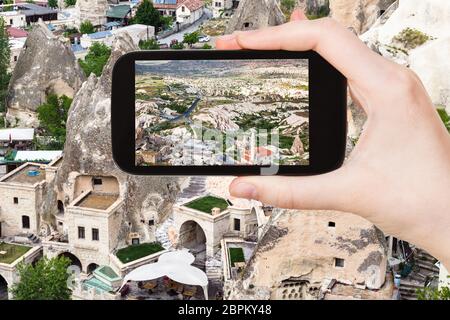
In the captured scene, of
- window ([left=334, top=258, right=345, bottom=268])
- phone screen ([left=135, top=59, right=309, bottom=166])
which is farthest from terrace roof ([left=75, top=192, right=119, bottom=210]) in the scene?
phone screen ([left=135, top=59, right=309, bottom=166])

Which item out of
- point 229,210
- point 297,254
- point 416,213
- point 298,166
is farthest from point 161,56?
point 229,210

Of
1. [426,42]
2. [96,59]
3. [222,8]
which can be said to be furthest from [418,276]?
[222,8]

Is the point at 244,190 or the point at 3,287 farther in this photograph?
the point at 3,287

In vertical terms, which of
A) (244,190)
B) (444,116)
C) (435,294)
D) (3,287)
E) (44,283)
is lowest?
(3,287)

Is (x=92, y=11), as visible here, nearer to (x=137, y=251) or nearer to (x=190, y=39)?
(x=190, y=39)

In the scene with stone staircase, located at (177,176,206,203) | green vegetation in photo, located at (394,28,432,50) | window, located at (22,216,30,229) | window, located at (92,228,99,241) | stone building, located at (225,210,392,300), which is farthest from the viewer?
green vegetation in photo, located at (394,28,432,50)

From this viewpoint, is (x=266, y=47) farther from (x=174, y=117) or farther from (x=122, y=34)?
(x=122, y=34)

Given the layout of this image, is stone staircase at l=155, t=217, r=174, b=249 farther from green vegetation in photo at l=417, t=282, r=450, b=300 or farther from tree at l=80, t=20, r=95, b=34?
tree at l=80, t=20, r=95, b=34
